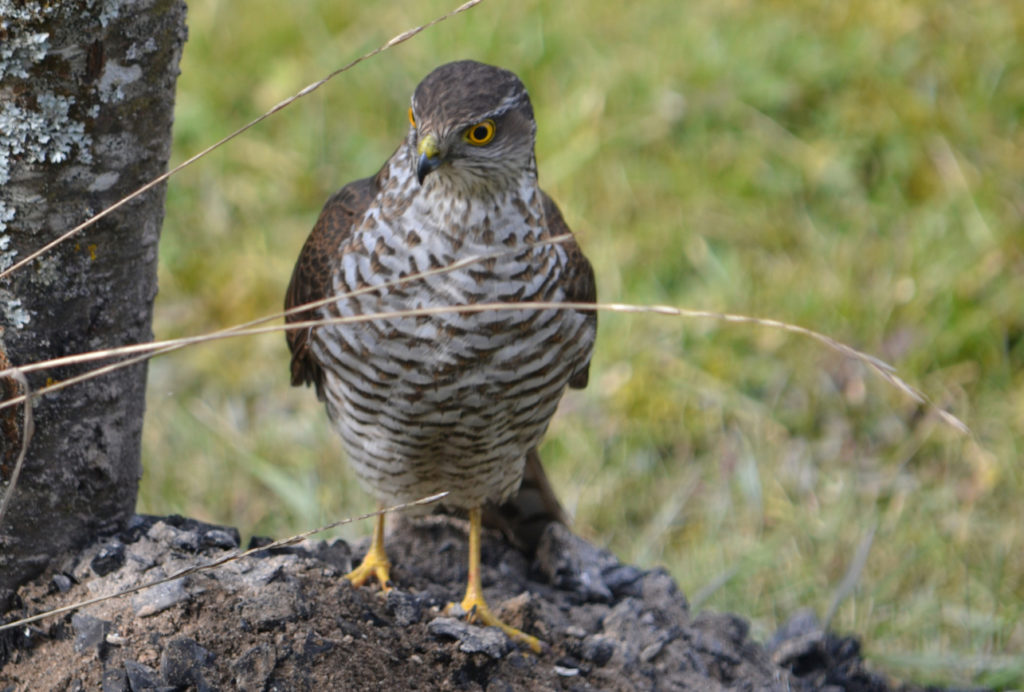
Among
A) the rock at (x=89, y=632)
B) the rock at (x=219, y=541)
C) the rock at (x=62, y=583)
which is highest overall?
the rock at (x=219, y=541)

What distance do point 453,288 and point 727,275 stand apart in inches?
110

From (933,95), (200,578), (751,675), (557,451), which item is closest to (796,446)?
(557,451)

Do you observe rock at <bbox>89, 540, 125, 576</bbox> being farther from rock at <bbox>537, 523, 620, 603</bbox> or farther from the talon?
rock at <bbox>537, 523, 620, 603</bbox>

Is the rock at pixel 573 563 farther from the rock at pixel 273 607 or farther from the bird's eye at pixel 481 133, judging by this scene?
the bird's eye at pixel 481 133

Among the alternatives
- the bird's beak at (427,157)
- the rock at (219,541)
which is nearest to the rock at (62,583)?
the rock at (219,541)

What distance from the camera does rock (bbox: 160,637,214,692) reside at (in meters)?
2.24

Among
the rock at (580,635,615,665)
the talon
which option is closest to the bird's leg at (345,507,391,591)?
the talon

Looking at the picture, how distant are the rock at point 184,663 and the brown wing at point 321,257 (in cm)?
82

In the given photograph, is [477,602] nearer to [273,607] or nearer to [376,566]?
[376,566]

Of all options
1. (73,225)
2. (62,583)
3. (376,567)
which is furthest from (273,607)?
(73,225)

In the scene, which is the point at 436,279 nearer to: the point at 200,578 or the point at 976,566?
the point at 200,578

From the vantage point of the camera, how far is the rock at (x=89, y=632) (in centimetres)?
232

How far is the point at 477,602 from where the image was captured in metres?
2.93

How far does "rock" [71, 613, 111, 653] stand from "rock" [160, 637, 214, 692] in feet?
0.49
